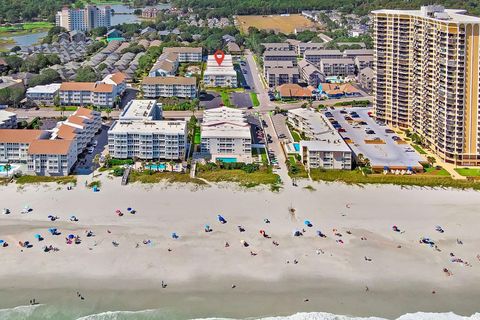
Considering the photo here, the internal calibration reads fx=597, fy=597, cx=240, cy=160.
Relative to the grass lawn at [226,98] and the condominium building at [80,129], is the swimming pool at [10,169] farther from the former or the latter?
the grass lawn at [226,98]

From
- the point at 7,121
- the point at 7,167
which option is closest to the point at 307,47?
the point at 7,121

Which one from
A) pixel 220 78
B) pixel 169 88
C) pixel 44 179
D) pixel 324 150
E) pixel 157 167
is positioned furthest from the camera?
pixel 220 78

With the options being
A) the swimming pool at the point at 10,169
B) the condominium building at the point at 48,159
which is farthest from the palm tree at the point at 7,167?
the condominium building at the point at 48,159

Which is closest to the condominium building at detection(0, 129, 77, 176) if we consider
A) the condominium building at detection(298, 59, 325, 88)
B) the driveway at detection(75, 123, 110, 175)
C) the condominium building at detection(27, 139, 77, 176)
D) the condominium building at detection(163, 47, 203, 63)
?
the condominium building at detection(27, 139, 77, 176)

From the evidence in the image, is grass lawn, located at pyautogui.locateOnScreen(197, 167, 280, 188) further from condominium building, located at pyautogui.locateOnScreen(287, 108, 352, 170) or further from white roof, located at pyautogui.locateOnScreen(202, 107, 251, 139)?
white roof, located at pyautogui.locateOnScreen(202, 107, 251, 139)

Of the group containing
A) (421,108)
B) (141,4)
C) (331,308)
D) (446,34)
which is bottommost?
(331,308)

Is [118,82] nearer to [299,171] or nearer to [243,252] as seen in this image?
[299,171]

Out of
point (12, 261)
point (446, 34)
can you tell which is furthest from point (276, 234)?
point (446, 34)

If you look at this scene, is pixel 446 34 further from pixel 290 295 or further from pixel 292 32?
pixel 292 32
